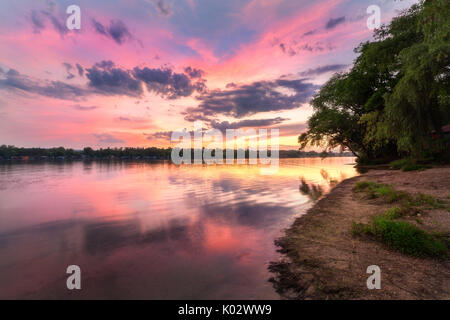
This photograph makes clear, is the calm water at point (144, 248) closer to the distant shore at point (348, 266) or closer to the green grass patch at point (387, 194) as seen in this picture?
the distant shore at point (348, 266)

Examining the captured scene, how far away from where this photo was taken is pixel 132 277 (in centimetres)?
519

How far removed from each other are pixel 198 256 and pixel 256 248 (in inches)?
76.6

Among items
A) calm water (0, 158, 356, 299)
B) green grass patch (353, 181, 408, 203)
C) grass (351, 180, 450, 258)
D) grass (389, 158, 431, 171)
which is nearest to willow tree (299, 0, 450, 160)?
grass (389, 158, 431, 171)

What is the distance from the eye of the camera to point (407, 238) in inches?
224

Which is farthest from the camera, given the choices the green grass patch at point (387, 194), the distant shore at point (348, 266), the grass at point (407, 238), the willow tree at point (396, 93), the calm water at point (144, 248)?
the willow tree at point (396, 93)

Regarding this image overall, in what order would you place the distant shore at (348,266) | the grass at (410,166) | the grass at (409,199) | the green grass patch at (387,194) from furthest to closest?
the grass at (410,166) < the green grass patch at (387,194) < the grass at (409,199) < the distant shore at (348,266)

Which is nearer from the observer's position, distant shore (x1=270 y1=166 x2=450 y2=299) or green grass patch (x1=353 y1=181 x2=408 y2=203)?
distant shore (x1=270 y1=166 x2=450 y2=299)

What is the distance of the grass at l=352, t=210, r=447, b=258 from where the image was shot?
17.4 ft

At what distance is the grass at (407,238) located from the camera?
17.4 feet

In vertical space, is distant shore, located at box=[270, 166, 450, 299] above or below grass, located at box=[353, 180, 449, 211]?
below

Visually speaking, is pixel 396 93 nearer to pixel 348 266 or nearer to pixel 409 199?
pixel 409 199

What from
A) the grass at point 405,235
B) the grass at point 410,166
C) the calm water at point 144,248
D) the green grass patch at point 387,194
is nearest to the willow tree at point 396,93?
the grass at point 410,166

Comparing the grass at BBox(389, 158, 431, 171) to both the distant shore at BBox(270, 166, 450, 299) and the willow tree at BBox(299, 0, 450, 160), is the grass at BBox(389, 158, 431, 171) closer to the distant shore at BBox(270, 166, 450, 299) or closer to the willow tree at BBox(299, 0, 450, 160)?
the willow tree at BBox(299, 0, 450, 160)

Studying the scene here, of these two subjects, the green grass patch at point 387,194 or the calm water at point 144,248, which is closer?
the calm water at point 144,248
